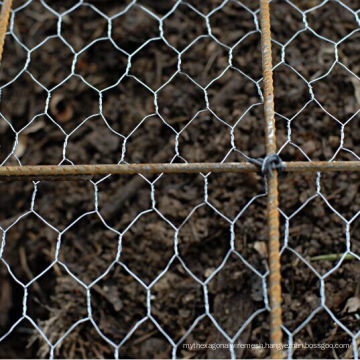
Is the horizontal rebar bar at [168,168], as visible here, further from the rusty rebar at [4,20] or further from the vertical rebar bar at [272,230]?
the rusty rebar at [4,20]

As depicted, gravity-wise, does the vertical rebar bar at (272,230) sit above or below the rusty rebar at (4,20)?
below

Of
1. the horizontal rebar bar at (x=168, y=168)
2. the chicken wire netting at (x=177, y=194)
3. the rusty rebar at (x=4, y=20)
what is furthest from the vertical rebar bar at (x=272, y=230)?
the rusty rebar at (x=4, y=20)

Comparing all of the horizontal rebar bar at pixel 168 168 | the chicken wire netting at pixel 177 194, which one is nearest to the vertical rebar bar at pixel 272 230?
the horizontal rebar bar at pixel 168 168

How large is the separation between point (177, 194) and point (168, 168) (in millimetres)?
331

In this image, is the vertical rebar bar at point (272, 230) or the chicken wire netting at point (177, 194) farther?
the chicken wire netting at point (177, 194)

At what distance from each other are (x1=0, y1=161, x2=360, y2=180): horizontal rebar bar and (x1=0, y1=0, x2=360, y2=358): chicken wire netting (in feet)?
Answer: 0.32

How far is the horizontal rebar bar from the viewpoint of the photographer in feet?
3.18

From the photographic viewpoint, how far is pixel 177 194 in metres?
1.31

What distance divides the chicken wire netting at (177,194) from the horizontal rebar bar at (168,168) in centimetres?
10

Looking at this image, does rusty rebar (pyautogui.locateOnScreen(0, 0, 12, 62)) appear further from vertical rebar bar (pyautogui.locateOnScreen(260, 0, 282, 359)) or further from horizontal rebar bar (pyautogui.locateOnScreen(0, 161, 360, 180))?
vertical rebar bar (pyautogui.locateOnScreen(260, 0, 282, 359))

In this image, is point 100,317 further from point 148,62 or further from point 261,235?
point 148,62

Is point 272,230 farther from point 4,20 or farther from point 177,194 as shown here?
point 4,20

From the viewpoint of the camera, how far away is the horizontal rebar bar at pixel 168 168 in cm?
97

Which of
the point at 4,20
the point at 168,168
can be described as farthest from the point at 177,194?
the point at 4,20
